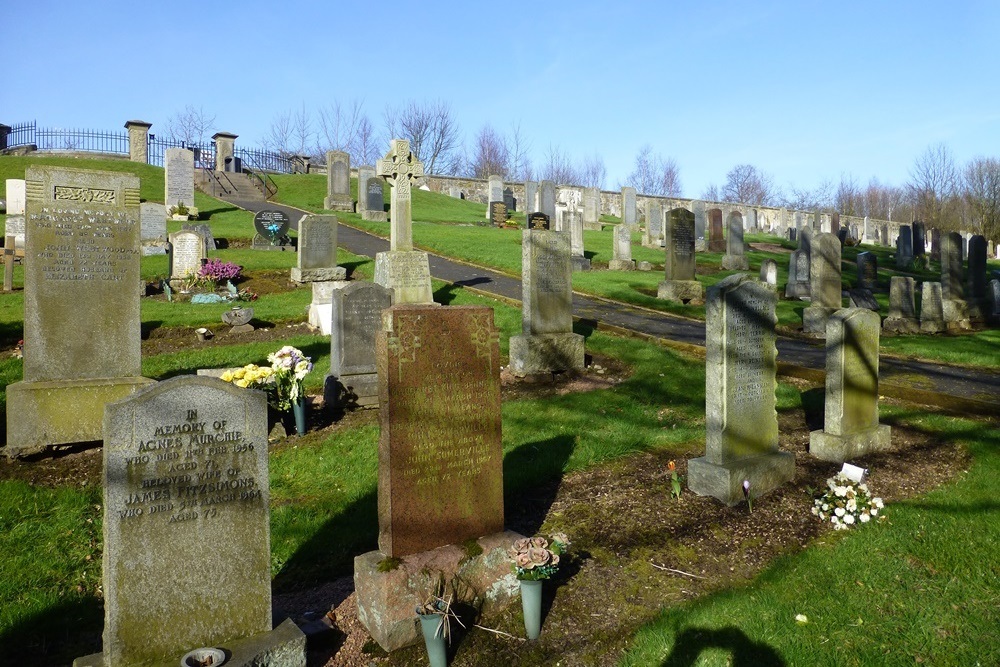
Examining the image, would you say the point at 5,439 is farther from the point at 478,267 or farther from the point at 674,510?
the point at 478,267

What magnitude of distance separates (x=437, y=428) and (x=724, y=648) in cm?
208

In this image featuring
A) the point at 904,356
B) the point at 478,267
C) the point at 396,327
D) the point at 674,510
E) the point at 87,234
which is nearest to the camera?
the point at 396,327

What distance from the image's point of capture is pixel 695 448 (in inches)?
285

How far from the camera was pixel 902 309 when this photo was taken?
15.4 metres

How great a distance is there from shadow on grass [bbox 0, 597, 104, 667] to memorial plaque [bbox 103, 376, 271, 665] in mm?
932

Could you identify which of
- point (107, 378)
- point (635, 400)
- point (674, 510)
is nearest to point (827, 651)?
point (674, 510)

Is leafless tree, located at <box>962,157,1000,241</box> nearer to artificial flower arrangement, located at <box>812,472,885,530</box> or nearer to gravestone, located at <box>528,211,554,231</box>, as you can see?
gravestone, located at <box>528,211,554,231</box>

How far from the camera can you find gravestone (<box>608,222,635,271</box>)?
81.7 feet

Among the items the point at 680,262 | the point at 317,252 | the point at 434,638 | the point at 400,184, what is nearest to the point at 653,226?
the point at 680,262

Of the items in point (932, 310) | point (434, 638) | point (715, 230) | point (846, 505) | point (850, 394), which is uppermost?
point (715, 230)

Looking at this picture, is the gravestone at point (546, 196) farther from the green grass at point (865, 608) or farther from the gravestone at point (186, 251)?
the green grass at point (865, 608)

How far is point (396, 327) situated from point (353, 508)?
2.37m

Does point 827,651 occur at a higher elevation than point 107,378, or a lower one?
lower

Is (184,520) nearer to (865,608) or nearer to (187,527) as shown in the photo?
(187,527)
